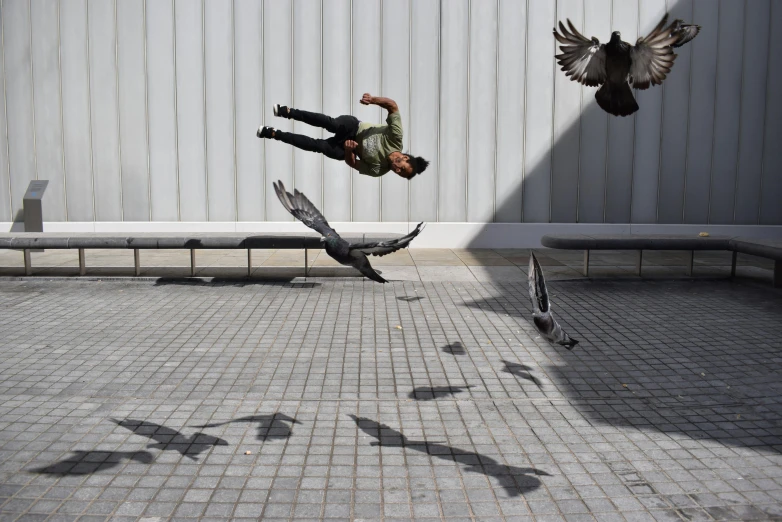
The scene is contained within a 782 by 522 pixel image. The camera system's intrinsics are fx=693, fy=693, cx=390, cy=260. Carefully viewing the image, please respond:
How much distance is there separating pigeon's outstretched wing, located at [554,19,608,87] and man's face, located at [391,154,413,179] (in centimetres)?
147

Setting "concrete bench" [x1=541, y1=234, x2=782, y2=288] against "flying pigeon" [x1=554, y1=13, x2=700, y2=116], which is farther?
"concrete bench" [x1=541, y1=234, x2=782, y2=288]

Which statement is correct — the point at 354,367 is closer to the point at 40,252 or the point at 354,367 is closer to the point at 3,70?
the point at 40,252

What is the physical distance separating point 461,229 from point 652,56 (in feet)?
33.1

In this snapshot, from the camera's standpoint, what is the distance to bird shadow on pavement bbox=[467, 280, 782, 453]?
215 inches

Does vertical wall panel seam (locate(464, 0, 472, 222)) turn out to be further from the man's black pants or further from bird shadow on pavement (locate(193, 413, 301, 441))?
bird shadow on pavement (locate(193, 413, 301, 441))

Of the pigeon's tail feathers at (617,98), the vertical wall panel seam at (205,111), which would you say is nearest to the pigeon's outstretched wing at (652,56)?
the pigeon's tail feathers at (617,98)

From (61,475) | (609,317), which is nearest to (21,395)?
(61,475)

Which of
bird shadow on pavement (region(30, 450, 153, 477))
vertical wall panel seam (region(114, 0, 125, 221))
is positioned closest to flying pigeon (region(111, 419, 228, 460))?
bird shadow on pavement (region(30, 450, 153, 477))

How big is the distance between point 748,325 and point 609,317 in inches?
63.7

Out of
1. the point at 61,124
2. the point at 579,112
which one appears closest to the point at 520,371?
the point at 579,112

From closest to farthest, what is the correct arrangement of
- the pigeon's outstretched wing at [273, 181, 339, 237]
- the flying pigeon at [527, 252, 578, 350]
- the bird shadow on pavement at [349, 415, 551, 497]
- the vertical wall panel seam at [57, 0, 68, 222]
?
the bird shadow on pavement at [349, 415, 551, 497] < the flying pigeon at [527, 252, 578, 350] < the pigeon's outstretched wing at [273, 181, 339, 237] < the vertical wall panel seam at [57, 0, 68, 222]

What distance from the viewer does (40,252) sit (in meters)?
14.4

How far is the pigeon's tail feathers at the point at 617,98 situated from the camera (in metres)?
5.12

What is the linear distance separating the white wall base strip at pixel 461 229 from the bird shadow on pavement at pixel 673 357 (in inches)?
167
